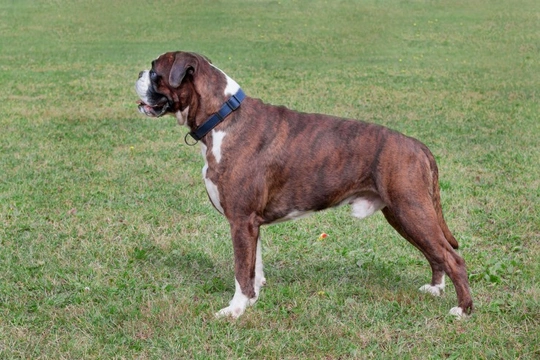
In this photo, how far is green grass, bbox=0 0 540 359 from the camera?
15.0ft

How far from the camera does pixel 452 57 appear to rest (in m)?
19.7

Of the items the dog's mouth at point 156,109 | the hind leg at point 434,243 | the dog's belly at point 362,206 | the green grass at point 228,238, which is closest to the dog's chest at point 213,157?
the dog's mouth at point 156,109

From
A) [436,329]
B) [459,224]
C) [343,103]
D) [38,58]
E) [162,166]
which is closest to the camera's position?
[436,329]

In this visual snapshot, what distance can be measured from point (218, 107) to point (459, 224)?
3020 millimetres

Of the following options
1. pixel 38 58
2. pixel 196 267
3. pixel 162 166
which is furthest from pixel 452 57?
pixel 196 267

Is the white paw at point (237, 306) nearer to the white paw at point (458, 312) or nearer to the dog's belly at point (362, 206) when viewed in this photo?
the dog's belly at point (362, 206)

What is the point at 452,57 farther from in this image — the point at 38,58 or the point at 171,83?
the point at 171,83

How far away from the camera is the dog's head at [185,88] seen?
4859mm

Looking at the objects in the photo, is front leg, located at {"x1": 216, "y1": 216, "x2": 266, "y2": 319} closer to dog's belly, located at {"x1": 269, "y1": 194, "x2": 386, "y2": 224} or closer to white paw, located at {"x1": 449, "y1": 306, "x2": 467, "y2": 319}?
dog's belly, located at {"x1": 269, "y1": 194, "x2": 386, "y2": 224}

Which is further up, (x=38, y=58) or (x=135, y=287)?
(x=135, y=287)

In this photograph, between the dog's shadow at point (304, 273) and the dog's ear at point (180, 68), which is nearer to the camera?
the dog's ear at point (180, 68)

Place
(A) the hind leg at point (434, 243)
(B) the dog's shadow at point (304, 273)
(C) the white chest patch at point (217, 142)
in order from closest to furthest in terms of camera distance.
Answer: (A) the hind leg at point (434, 243), (C) the white chest patch at point (217, 142), (B) the dog's shadow at point (304, 273)

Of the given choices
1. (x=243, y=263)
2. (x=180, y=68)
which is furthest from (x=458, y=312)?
(x=180, y=68)

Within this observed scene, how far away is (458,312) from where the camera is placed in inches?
189
